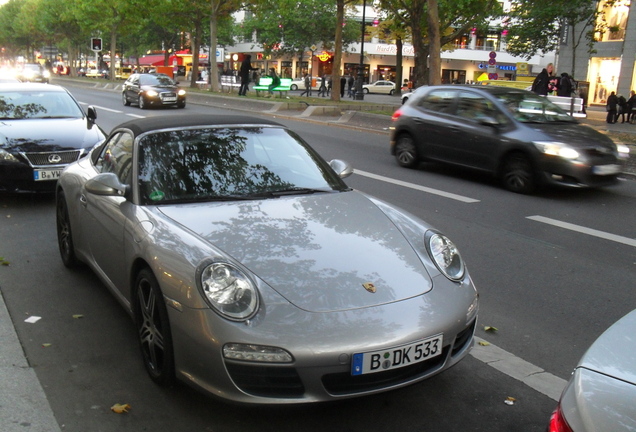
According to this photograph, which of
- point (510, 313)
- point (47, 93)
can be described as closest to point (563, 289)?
point (510, 313)

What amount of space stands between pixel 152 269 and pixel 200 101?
98.3ft

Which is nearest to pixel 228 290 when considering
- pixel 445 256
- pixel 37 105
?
pixel 445 256

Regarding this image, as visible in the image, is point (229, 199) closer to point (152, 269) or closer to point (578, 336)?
point (152, 269)

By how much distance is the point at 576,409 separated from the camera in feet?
6.26

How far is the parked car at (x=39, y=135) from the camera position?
7.93 m

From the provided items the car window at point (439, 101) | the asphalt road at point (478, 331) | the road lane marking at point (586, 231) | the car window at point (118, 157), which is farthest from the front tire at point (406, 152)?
the car window at point (118, 157)

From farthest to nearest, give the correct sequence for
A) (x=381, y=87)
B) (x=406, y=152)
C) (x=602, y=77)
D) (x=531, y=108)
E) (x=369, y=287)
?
(x=381, y=87)
(x=602, y=77)
(x=406, y=152)
(x=531, y=108)
(x=369, y=287)

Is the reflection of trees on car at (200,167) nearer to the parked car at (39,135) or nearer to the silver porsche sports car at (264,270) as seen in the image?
the silver porsche sports car at (264,270)

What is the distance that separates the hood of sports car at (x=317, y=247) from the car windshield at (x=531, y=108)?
7.13 metres

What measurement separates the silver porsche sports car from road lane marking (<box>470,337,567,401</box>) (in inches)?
20.3

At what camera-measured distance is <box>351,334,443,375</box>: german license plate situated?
2.99m

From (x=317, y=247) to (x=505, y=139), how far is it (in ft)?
24.4

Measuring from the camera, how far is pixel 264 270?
332cm

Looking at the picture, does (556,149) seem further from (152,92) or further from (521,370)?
(152,92)
